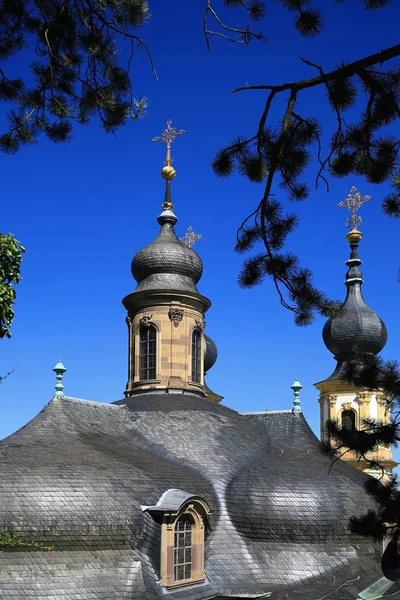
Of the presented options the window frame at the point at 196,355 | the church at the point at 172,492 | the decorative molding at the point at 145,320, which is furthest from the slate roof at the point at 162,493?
the decorative molding at the point at 145,320

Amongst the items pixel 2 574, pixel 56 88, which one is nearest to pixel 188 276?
pixel 2 574

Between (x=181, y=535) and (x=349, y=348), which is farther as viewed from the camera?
(x=349, y=348)

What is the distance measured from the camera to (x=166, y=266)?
29984 mm

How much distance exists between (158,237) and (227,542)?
1296 cm

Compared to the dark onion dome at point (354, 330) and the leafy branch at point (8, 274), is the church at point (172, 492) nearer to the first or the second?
the leafy branch at point (8, 274)

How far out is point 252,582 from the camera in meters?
21.6

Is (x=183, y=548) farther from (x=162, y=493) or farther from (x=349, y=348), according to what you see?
(x=349, y=348)

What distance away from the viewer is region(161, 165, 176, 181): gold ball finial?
32188mm

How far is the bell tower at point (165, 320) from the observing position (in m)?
28.9

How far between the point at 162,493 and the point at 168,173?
15.0 meters

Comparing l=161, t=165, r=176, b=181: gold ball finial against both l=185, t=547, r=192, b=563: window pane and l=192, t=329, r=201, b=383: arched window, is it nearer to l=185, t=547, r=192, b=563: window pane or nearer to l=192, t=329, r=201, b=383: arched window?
l=192, t=329, r=201, b=383: arched window

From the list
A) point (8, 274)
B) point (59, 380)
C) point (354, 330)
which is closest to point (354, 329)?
point (354, 330)

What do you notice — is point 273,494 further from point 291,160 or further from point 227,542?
point 291,160

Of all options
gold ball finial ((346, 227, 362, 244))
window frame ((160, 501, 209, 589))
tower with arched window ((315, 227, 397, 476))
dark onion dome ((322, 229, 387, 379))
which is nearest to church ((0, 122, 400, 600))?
window frame ((160, 501, 209, 589))
